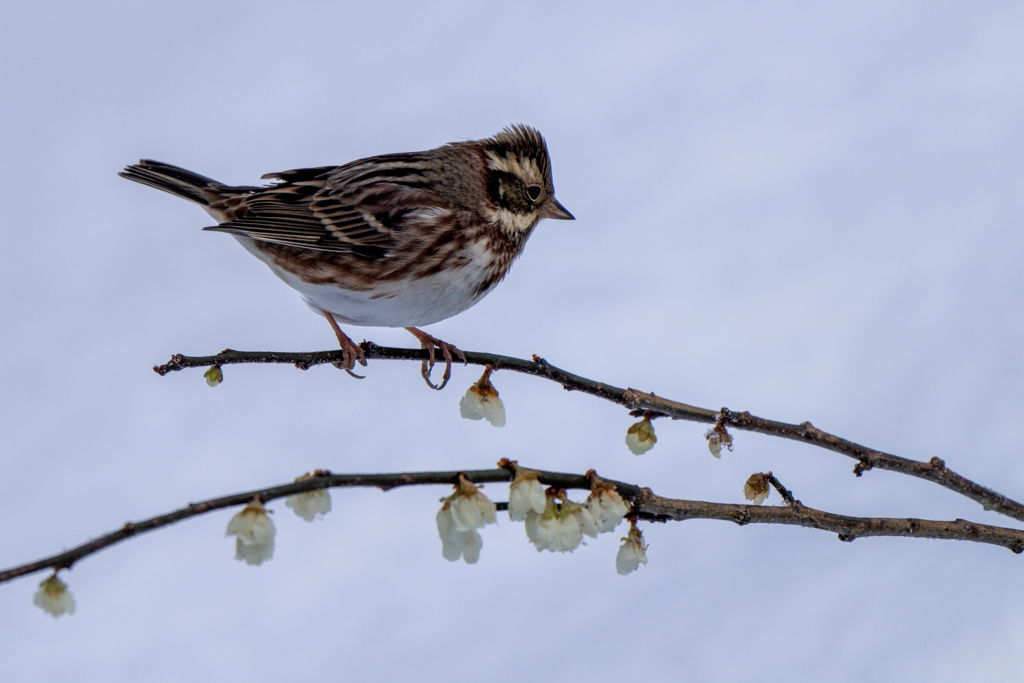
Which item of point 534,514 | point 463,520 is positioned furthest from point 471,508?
point 534,514

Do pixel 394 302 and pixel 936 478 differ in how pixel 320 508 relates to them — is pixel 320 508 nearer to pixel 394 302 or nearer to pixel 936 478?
pixel 394 302

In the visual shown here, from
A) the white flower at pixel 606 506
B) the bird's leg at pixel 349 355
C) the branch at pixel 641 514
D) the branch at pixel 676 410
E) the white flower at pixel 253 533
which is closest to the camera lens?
the branch at pixel 641 514

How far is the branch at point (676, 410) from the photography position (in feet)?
6.75

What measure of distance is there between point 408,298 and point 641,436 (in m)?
0.90

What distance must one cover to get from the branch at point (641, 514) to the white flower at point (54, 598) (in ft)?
0.12

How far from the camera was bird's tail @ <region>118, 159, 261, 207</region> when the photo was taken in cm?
288

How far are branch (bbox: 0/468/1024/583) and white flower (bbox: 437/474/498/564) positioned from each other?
0.04 metres

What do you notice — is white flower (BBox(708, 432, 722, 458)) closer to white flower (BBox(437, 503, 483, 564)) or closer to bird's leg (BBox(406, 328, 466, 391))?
white flower (BBox(437, 503, 483, 564))

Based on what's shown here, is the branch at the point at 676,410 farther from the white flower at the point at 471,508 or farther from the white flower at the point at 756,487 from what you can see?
the white flower at the point at 471,508

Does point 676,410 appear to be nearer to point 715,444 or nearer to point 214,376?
point 715,444

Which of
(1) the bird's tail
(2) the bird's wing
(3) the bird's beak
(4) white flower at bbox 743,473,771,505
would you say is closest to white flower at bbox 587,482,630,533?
(4) white flower at bbox 743,473,771,505

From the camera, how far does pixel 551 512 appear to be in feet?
5.74

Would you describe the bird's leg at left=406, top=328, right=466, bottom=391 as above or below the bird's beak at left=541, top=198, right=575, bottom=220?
below

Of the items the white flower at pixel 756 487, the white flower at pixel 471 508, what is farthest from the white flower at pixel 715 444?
the white flower at pixel 471 508
